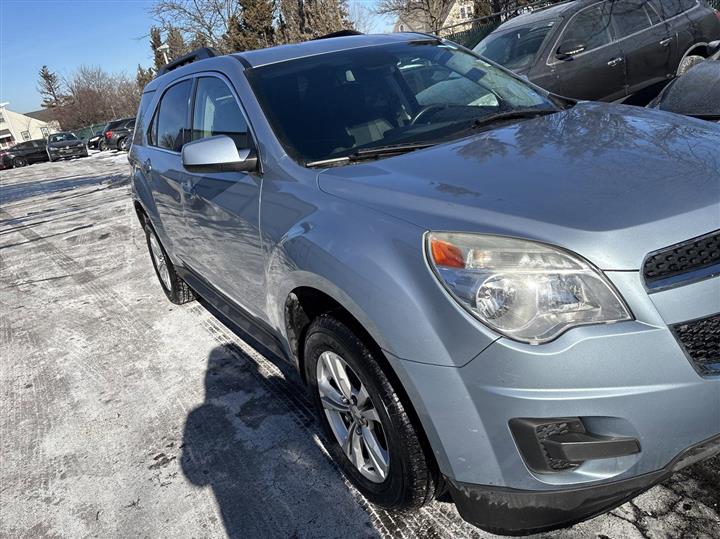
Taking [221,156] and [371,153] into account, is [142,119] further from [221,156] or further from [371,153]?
[371,153]

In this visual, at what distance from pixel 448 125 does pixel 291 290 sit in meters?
1.06

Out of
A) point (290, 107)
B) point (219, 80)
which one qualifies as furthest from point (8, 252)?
point (290, 107)

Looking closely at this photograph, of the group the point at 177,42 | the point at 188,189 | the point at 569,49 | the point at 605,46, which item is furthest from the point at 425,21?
the point at 188,189

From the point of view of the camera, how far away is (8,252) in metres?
8.57

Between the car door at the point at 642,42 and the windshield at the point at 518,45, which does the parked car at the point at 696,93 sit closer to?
the windshield at the point at 518,45

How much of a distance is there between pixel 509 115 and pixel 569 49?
16.2ft

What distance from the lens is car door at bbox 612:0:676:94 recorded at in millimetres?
7340

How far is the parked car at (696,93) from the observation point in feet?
12.0

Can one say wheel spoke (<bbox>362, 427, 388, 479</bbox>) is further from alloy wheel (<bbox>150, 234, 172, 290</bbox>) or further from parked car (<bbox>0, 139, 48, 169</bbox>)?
parked car (<bbox>0, 139, 48, 169</bbox>)

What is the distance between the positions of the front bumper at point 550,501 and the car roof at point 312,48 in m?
2.30

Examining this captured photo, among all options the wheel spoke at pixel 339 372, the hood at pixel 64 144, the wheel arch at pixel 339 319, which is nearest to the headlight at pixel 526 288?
the wheel arch at pixel 339 319

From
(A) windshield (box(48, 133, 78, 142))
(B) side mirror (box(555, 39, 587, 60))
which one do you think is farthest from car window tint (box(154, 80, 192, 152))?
(A) windshield (box(48, 133, 78, 142))

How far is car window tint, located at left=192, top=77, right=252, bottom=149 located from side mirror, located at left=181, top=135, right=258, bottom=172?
0.13 metres

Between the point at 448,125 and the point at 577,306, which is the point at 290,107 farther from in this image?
the point at 577,306
